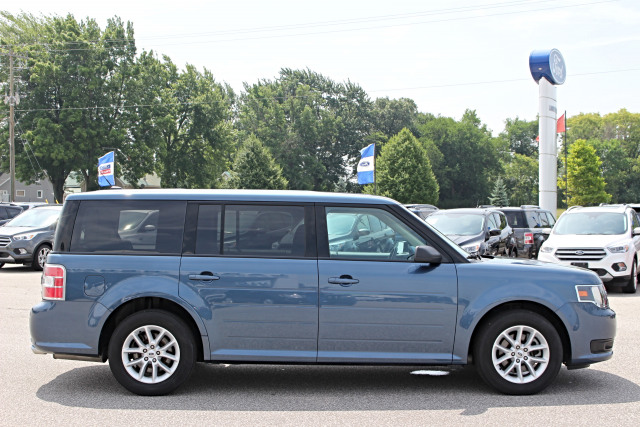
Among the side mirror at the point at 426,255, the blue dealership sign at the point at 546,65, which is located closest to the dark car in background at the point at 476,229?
the side mirror at the point at 426,255

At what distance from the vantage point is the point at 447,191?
97.3m

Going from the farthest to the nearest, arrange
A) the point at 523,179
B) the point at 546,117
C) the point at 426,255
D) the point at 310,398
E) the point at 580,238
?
1. the point at 523,179
2. the point at 546,117
3. the point at 580,238
4. the point at 310,398
5. the point at 426,255

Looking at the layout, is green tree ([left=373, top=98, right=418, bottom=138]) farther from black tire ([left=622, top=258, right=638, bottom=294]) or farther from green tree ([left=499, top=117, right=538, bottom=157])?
black tire ([left=622, top=258, right=638, bottom=294])

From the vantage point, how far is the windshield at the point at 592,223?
1456cm

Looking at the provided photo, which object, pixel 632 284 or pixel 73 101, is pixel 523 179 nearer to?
pixel 73 101

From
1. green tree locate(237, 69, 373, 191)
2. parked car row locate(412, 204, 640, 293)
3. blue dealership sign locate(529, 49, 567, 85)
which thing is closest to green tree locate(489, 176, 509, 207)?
green tree locate(237, 69, 373, 191)

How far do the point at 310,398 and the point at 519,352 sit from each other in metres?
1.89

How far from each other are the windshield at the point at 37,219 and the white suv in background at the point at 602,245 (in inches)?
529

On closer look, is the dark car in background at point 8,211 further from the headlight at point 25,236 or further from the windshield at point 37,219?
the headlight at point 25,236

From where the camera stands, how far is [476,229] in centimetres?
1557

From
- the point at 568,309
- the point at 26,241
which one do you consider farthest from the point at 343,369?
the point at 26,241

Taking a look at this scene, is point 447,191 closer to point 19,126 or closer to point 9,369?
point 19,126

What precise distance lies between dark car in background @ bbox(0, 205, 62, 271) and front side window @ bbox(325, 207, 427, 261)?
13970 mm

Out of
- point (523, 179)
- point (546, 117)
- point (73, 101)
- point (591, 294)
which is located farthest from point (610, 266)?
point (523, 179)
